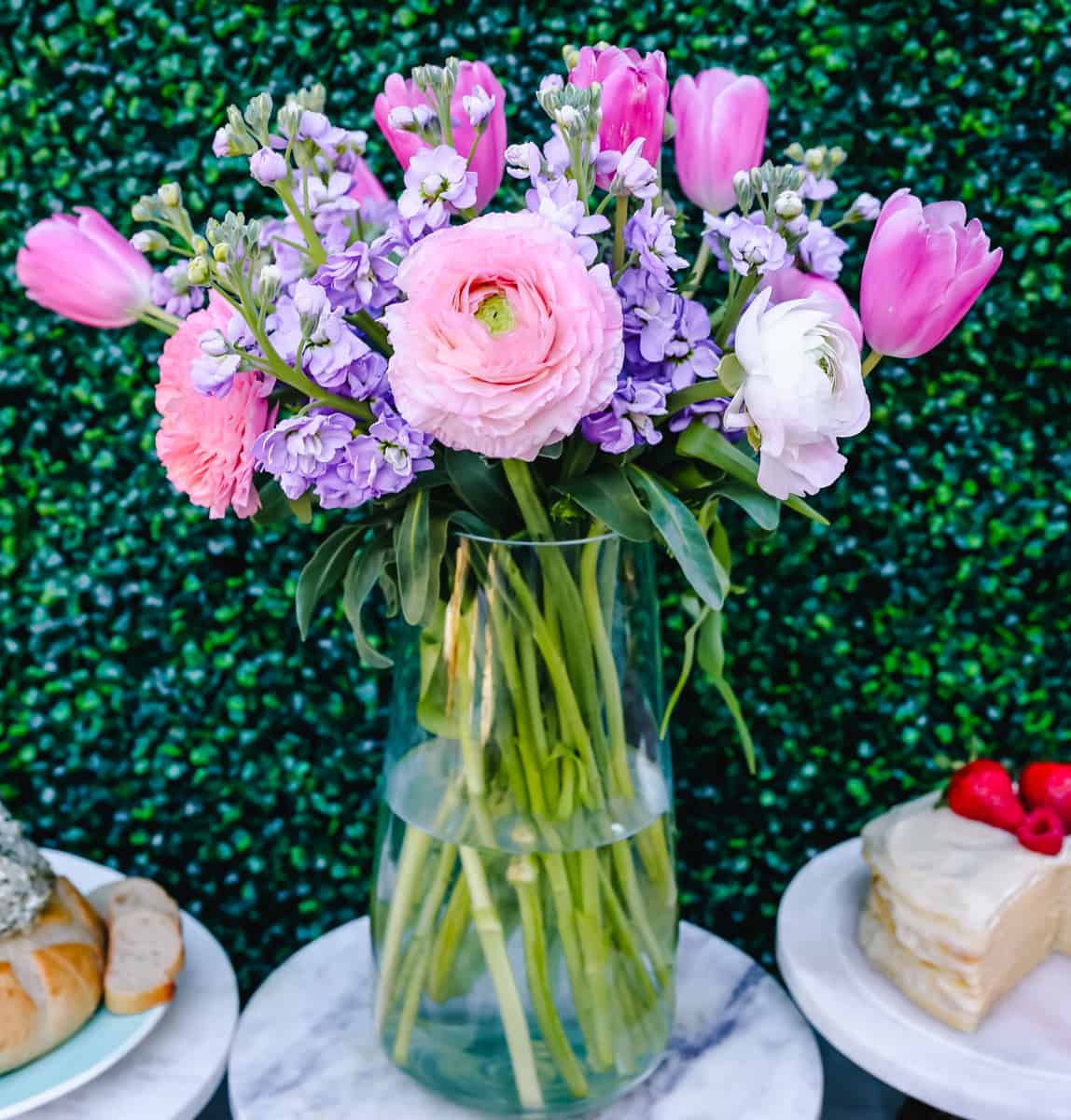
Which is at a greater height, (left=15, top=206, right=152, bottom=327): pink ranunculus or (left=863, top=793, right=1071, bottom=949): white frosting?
(left=15, top=206, right=152, bottom=327): pink ranunculus

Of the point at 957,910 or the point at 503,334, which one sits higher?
the point at 503,334

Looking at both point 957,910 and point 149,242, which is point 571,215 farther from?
point 957,910

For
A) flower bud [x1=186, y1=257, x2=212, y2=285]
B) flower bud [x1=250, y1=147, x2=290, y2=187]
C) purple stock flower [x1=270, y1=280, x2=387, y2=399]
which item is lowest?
purple stock flower [x1=270, y1=280, x2=387, y2=399]

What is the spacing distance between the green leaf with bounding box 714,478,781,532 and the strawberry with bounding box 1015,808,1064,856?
435 millimetres

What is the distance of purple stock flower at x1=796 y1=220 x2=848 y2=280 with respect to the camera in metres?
0.73

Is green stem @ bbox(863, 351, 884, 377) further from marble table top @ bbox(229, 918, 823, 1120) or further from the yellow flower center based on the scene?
marble table top @ bbox(229, 918, 823, 1120)

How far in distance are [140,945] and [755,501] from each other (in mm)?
610

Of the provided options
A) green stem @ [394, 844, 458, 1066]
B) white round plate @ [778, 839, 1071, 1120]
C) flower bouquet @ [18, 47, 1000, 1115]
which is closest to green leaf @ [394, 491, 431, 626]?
flower bouquet @ [18, 47, 1000, 1115]

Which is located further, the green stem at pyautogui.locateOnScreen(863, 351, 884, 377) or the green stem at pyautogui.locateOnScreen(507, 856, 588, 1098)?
the green stem at pyautogui.locateOnScreen(507, 856, 588, 1098)

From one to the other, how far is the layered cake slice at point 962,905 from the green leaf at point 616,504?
443 mm

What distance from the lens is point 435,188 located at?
638mm

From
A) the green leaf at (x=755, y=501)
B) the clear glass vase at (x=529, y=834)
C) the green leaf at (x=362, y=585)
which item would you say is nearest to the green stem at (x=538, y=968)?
the clear glass vase at (x=529, y=834)

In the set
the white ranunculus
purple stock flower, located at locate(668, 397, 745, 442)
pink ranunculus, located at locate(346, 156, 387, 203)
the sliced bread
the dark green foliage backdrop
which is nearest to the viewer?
the white ranunculus

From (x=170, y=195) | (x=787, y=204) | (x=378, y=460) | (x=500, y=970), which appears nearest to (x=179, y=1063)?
(x=500, y=970)
